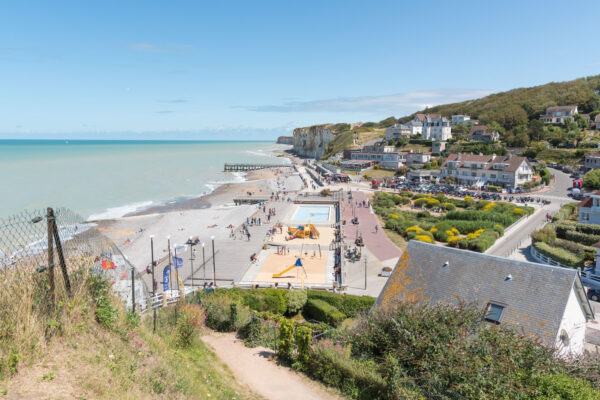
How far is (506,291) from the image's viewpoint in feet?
39.3

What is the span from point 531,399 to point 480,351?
3.81 feet

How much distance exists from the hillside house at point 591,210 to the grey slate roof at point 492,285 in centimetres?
2725

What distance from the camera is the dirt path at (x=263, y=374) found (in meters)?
9.25

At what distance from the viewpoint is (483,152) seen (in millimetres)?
76500

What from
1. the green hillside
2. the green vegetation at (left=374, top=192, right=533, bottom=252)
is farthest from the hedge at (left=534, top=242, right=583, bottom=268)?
the green hillside

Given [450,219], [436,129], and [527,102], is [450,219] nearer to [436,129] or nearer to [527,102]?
[436,129]

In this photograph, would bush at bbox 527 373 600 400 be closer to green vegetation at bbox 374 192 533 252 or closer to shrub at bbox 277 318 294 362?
Result: shrub at bbox 277 318 294 362

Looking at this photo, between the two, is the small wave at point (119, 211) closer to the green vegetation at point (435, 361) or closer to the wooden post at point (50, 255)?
the green vegetation at point (435, 361)

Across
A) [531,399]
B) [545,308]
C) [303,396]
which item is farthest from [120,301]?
[545,308]

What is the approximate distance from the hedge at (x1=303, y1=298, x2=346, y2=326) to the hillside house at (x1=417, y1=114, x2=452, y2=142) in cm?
8817

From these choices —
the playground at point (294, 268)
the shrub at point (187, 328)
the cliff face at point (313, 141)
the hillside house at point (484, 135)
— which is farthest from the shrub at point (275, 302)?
the cliff face at point (313, 141)

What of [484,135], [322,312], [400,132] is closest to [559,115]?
[484,135]

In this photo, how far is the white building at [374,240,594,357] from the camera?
11.1 metres

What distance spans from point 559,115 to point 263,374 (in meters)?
110
